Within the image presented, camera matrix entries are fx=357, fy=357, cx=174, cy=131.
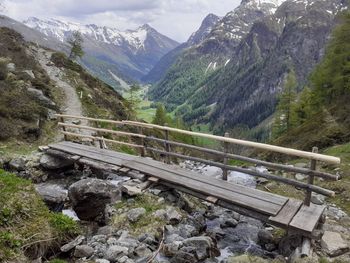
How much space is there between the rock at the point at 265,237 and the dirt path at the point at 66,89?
53.2 ft

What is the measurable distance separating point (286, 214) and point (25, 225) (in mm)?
6002

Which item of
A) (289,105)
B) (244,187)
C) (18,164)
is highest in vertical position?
(244,187)

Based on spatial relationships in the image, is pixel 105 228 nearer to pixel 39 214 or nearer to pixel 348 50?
Result: pixel 39 214

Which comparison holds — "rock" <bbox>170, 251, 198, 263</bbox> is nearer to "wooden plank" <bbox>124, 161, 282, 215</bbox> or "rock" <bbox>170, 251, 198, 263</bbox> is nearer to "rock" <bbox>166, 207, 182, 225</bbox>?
"rock" <bbox>166, 207, 182, 225</bbox>

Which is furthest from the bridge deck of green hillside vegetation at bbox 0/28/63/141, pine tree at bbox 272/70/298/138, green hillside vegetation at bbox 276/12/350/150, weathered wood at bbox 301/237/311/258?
pine tree at bbox 272/70/298/138

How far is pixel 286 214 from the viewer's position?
862cm

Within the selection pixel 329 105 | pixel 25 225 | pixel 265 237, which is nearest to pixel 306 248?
pixel 265 237

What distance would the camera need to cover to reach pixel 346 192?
14.5 meters

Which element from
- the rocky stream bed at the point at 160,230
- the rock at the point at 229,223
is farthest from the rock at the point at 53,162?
the rock at the point at 229,223

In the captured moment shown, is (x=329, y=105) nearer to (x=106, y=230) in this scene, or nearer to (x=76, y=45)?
(x=106, y=230)

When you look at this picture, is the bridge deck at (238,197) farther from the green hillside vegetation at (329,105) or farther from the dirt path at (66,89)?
the green hillside vegetation at (329,105)

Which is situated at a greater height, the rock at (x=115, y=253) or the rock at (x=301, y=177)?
the rock at (x=115, y=253)

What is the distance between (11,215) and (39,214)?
2.35 feet

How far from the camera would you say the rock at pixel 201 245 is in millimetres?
8227
